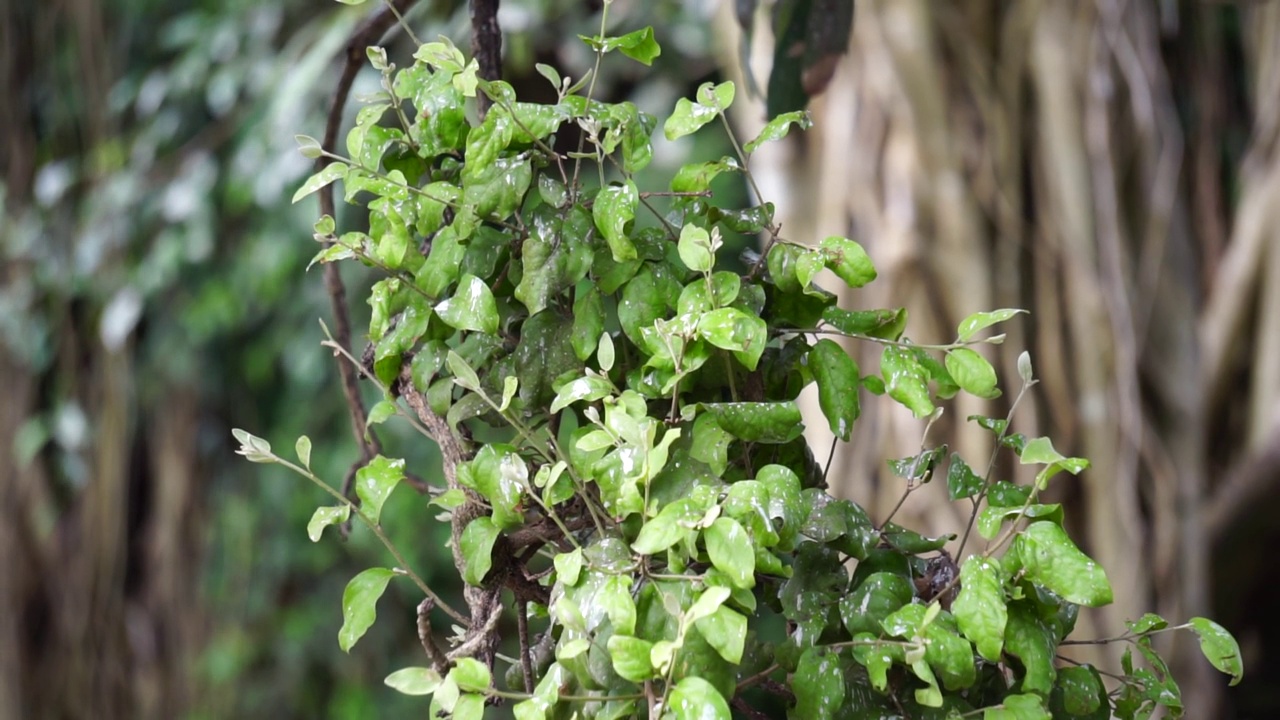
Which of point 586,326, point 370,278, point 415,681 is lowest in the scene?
point 370,278

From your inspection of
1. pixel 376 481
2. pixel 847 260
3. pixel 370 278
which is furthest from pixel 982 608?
pixel 370 278

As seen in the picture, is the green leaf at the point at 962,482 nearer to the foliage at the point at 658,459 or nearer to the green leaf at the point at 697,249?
the foliage at the point at 658,459

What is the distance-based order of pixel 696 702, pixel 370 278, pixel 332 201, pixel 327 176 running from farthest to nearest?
1. pixel 370 278
2. pixel 332 201
3. pixel 327 176
4. pixel 696 702

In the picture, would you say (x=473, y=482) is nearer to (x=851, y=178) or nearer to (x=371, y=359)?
(x=371, y=359)

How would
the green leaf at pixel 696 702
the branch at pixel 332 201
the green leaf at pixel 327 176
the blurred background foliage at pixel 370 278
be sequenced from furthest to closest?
the blurred background foliage at pixel 370 278 → the branch at pixel 332 201 → the green leaf at pixel 327 176 → the green leaf at pixel 696 702

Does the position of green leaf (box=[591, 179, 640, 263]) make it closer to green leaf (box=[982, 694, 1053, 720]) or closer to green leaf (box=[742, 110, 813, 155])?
green leaf (box=[742, 110, 813, 155])

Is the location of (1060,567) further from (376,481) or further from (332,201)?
(332,201)

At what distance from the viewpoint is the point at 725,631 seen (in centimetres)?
35

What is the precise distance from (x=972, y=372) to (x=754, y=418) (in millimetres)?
87

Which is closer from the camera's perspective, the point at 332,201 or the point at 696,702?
the point at 696,702

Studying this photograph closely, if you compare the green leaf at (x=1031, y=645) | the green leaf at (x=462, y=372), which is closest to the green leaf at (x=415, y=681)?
the green leaf at (x=462, y=372)

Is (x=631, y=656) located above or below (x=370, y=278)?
above

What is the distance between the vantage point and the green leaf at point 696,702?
0.33m

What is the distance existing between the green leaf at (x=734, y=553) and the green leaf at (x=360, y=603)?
5.3 inches
